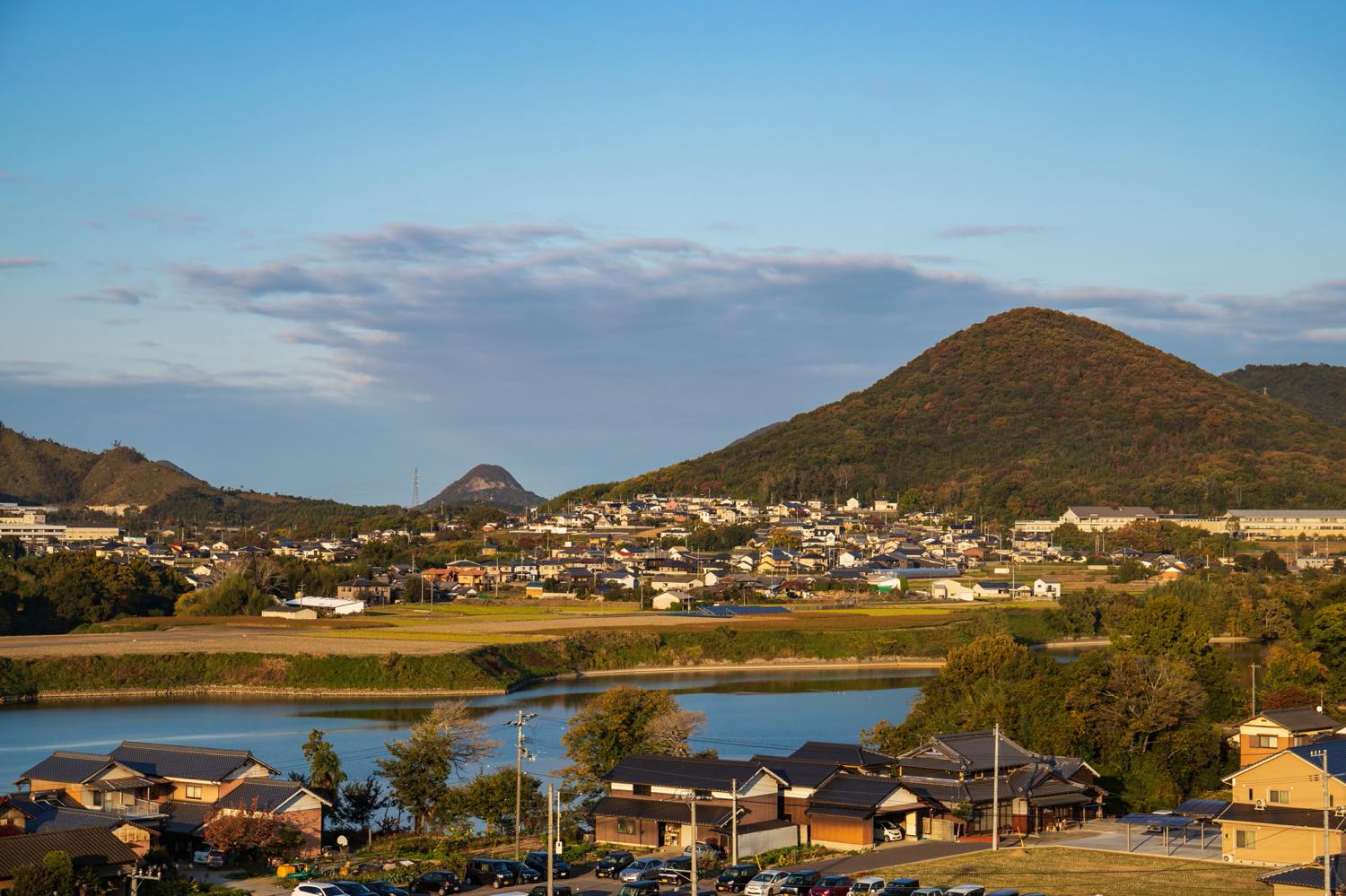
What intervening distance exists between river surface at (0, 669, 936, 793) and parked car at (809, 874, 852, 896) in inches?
318

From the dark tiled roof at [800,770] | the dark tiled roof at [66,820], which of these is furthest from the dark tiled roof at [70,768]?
the dark tiled roof at [800,770]

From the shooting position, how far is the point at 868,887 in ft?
46.4

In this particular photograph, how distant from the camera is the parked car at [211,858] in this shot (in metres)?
15.9

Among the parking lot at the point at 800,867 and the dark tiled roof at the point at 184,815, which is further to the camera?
the dark tiled roof at the point at 184,815

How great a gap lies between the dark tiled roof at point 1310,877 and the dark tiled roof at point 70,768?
13.4 m

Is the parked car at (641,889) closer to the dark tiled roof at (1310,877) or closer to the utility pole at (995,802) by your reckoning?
the utility pole at (995,802)

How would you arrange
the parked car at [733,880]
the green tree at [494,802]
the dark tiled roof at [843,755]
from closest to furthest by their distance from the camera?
the parked car at [733,880]
the green tree at [494,802]
the dark tiled roof at [843,755]

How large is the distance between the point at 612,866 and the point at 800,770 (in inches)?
150

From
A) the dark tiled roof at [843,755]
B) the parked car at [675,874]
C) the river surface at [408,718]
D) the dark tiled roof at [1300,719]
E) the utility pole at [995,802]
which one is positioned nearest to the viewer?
the parked car at [675,874]

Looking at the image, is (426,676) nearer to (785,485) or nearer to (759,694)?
(759,694)

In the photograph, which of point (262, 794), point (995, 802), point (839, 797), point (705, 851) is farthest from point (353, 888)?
point (995, 802)

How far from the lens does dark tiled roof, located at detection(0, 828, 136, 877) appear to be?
43.7 ft

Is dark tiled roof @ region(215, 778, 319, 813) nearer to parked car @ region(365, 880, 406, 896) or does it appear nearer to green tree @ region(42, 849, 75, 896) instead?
parked car @ region(365, 880, 406, 896)

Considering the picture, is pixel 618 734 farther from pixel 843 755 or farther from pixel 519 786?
pixel 519 786
